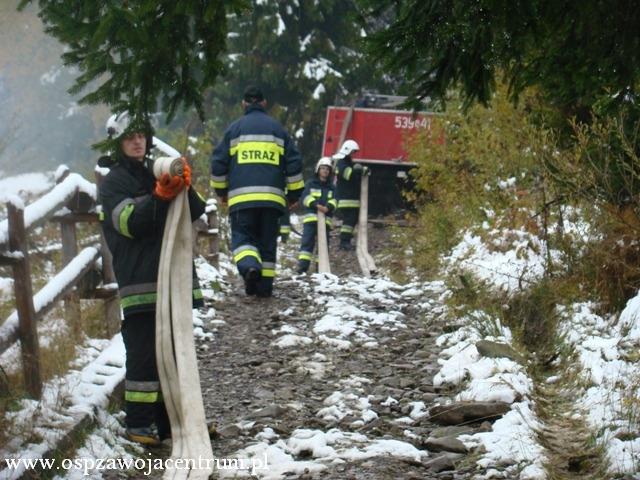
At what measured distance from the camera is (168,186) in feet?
17.0

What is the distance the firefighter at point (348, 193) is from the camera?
15.7 meters

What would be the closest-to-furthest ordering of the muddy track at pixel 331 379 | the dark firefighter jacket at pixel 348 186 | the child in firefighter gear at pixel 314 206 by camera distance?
the muddy track at pixel 331 379 → the child in firefighter gear at pixel 314 206 → the dark firefighter jacket at pixel 348 186

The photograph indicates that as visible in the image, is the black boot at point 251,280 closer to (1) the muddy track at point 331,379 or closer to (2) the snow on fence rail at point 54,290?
(1) the muddy track at point 331,379

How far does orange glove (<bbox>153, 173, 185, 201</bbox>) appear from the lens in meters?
5.16

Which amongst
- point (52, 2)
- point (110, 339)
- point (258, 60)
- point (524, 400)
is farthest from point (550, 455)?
point (258, 60)

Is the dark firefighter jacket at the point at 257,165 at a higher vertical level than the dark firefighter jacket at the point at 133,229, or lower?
higher

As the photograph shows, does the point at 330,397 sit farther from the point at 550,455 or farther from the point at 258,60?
the point at 258,60

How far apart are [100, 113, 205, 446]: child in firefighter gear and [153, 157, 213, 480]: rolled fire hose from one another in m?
0.13

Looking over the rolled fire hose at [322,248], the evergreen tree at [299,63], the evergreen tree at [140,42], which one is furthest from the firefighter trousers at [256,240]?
the evergreen tree at [299,63]

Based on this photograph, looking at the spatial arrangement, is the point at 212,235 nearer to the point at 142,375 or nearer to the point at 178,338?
the point at 142,375

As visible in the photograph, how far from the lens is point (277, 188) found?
958 centimetres

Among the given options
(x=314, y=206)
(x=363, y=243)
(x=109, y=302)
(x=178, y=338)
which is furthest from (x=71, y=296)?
(x=363, y=243)

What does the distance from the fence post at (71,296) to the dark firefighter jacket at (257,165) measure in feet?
8.75

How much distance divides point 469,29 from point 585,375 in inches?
88.1
